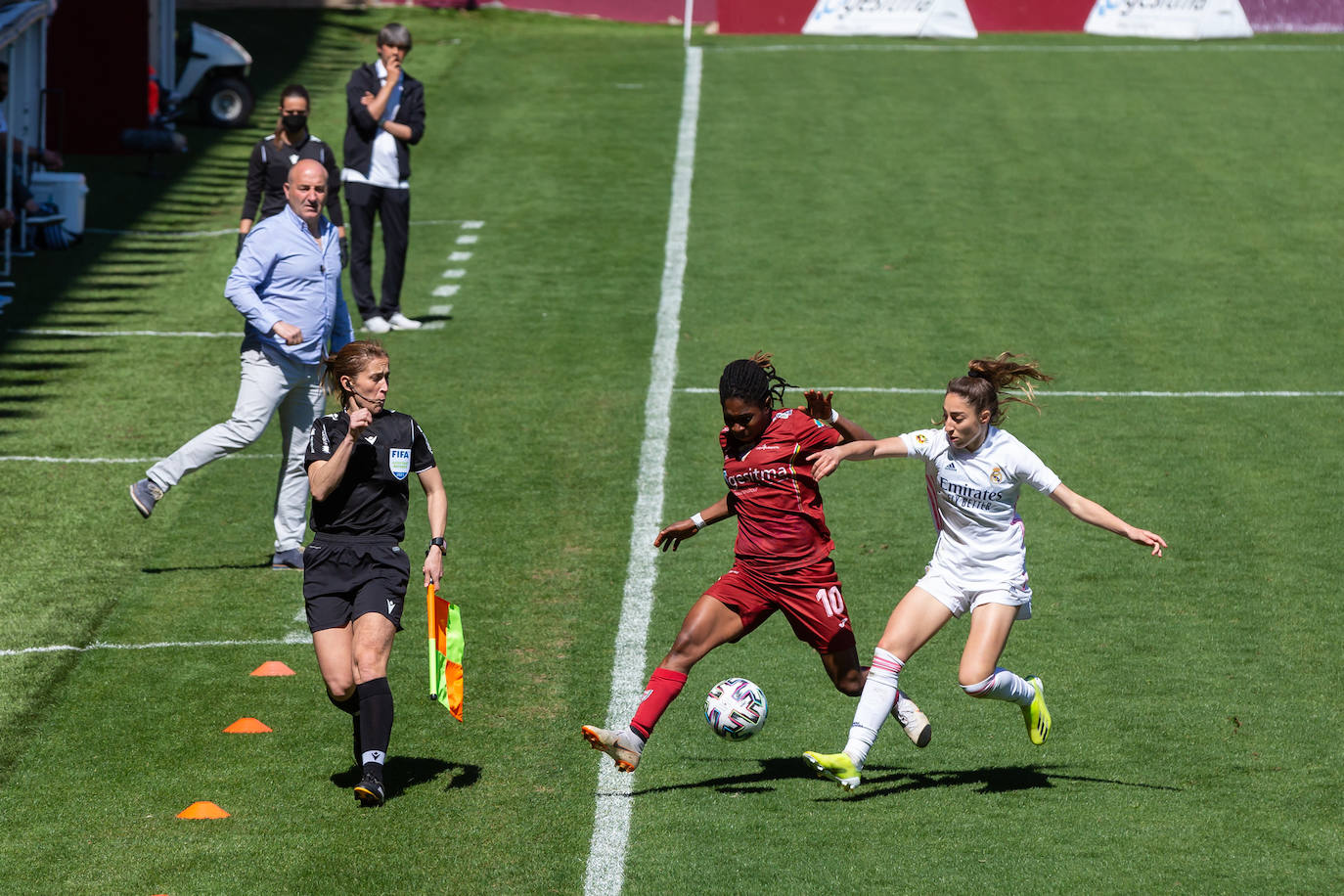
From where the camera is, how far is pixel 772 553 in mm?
7551

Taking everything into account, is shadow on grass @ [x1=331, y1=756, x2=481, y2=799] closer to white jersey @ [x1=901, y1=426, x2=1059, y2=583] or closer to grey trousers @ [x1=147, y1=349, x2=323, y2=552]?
white jersey @ [x1=901, y1=426, x2=1059, y2=583]

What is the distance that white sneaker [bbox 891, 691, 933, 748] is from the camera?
24.7 feet

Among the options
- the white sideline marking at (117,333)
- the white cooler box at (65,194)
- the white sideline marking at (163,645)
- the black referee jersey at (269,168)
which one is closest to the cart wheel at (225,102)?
the white cooler box at (65,194)

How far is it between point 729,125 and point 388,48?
9.19 m

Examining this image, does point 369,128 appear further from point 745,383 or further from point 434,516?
point 745,383

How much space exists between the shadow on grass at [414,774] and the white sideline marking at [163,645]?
164 cm

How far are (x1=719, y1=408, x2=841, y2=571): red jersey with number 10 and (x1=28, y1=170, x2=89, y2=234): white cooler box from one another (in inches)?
505

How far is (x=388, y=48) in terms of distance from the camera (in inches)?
577

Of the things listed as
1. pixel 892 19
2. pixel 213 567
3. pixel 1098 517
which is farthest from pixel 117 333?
pixel 892 19

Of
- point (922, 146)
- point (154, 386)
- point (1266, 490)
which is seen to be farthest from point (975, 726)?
point (922, 146)

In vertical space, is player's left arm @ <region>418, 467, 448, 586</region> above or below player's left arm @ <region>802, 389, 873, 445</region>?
below

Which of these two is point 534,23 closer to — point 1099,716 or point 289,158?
point 289,158

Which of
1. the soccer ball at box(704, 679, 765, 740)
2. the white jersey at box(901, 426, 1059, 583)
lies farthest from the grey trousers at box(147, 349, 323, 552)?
the white jersey at box(901, 426, 1059, 583)

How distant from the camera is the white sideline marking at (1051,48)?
1064 inches
